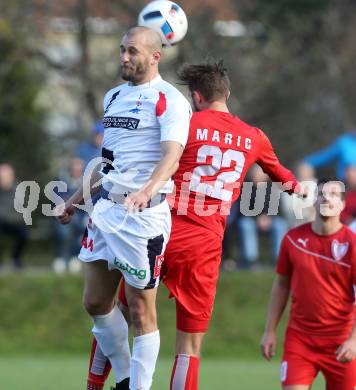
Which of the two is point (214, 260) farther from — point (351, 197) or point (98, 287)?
point (351, 197)

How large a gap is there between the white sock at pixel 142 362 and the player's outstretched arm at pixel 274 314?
116 cm

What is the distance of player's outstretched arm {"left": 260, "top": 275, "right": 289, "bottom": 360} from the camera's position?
7703mm

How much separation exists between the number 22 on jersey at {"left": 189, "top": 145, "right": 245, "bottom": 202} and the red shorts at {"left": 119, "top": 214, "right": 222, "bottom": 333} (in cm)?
23

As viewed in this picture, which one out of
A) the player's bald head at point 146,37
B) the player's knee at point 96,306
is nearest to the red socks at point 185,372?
the player's knee at point 96,306

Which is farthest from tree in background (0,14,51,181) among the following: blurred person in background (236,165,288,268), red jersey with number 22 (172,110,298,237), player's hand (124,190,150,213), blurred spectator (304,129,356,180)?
player's hand (124,190,150,213)

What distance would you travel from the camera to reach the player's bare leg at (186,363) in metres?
7.09

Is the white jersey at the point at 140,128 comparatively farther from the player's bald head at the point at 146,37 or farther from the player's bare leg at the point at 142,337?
the player's bare leg at the point at 142,337

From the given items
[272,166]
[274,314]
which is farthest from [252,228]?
[272,166]

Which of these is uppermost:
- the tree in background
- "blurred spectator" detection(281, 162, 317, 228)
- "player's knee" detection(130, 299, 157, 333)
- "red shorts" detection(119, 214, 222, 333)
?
the tree in background

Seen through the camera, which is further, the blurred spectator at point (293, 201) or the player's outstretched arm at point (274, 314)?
the blurred spectator at point (293, 201)

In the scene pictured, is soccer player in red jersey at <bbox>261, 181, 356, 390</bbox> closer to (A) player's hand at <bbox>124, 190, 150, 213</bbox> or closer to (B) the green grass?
(A) player's hand at <bbox>124, 190, 150, 213</bbox>

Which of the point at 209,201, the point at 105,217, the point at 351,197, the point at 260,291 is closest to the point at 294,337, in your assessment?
the point at 209,201

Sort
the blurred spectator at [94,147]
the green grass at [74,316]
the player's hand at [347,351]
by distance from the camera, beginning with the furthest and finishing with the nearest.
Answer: the green grass at [74,316], the blurred spectator at [94,147], the player's hand at [347,351]

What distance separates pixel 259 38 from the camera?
22.1 metres
